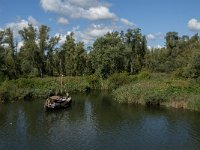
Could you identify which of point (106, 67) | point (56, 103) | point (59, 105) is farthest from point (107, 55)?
point (56, 103)

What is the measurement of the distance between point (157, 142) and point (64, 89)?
157 ft

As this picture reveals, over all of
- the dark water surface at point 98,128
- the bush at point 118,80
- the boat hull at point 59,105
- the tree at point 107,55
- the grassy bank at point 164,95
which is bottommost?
the dark water surface at point 98,128

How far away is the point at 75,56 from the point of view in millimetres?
105625

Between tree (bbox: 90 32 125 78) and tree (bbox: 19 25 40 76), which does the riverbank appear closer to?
tree (bbox: 90 32 125 78)

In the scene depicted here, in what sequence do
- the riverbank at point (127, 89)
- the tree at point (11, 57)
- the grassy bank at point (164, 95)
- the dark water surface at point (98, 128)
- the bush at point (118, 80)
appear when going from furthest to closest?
the tree at point (11, 57)
the bush at point (118, 80)
the riverbank at point (127, 89)
the grassy bank at point (164, 95)
the dark water surface at point (98, 128)

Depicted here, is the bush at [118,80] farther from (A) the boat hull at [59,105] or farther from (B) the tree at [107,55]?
(A) the boat hull at [59,105]

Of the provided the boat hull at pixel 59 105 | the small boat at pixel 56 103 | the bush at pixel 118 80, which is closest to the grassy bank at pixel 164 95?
the boat hull at pixel 59 105

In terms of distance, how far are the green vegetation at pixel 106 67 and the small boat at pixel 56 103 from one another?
9821 millimetres

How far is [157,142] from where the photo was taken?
3769 centimetres

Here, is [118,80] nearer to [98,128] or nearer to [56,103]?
[56,103]

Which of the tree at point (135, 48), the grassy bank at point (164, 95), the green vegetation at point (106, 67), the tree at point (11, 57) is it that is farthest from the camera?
the tree at point (135, 48)

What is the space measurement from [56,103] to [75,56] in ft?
160

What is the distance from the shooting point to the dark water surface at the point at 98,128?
36938mm

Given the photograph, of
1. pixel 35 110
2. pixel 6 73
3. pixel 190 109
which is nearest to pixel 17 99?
pixel 35 110
